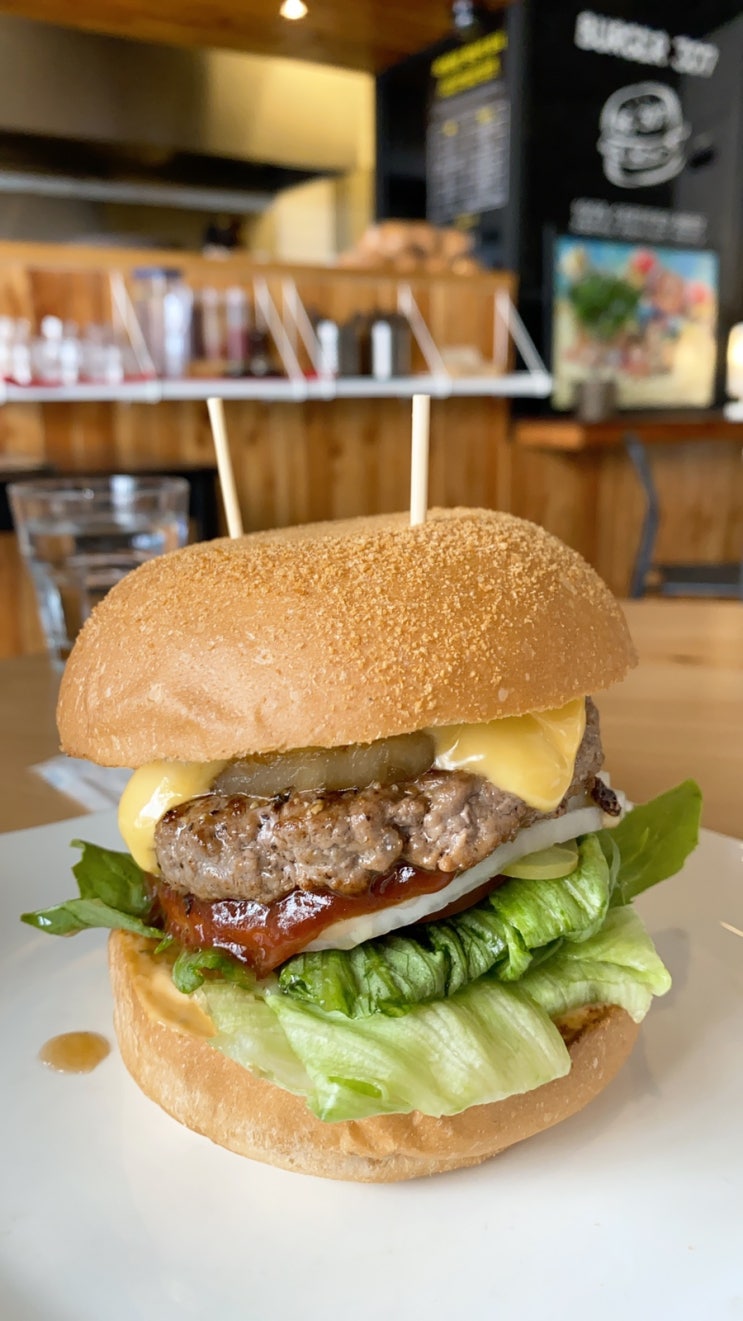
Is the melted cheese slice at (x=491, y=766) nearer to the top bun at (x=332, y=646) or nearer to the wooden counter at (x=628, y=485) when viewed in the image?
the top bun at (x=332, y=646)

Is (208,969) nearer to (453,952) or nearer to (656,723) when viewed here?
(453,952)

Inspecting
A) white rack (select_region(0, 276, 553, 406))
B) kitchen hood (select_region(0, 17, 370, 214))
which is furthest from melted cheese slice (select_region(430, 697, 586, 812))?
kitchen hood (select_region(0, 17, 370, 214))

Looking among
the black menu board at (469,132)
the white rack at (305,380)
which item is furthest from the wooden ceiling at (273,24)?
the white rack at (305,380)

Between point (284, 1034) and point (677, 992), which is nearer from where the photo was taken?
point (284, 1034)

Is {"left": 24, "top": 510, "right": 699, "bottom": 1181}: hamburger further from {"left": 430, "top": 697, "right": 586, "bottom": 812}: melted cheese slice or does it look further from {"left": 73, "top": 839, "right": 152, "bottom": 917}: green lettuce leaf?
{"left": 73, "top": 839, "right": 152, "bottom": 917}: green lettuce leaf

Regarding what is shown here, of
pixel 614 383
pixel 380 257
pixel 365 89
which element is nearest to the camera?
pixel 380 257

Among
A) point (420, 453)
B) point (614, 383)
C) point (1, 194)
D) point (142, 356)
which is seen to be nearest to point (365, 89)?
point (1, 194)

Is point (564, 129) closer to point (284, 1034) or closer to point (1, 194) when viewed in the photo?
point (1, 194)
